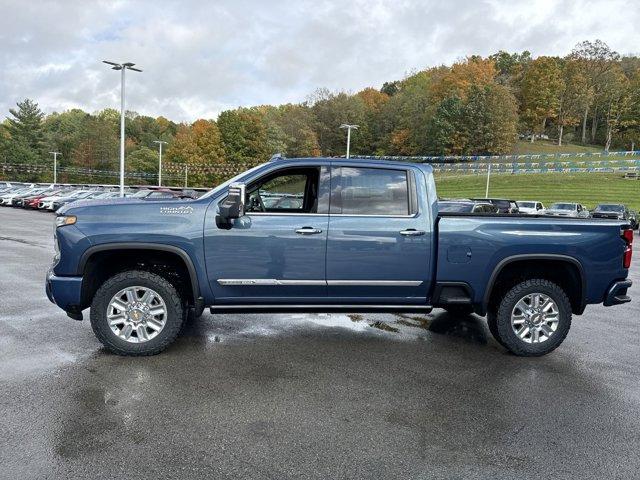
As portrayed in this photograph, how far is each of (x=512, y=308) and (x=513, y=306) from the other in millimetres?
24

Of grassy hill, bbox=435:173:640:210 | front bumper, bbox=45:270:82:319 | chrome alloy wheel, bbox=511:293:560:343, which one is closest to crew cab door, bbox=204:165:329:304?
front bumper, bbox=45:270:82:319

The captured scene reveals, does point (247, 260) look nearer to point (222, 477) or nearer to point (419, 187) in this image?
point (419, 187)

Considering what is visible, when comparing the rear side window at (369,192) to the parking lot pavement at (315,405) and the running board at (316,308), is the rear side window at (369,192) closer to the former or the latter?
the running board at (316,308)

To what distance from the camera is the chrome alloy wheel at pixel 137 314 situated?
4.98 meters

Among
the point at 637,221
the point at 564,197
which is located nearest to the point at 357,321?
the point at 637,221

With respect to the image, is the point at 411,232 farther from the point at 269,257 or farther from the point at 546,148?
the point at 546,148

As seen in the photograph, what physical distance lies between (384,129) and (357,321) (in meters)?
83.2

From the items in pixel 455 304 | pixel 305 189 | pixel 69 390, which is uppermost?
pixel 305 189

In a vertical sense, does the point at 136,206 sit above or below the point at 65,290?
above

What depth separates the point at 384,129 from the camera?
3418 inches

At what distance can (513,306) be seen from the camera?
5320 millimetres

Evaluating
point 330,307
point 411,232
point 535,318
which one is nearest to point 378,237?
point 411,232

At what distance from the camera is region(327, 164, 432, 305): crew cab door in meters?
5.02

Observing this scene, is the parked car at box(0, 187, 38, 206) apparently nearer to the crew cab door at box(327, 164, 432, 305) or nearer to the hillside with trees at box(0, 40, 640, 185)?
the hillside with trees at box(0, 40, 640, 185)
